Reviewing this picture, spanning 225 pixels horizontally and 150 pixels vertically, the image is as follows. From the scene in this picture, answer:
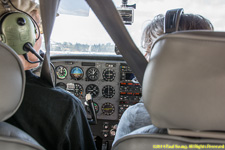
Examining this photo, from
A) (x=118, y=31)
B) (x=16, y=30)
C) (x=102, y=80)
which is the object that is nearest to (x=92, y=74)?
(x=102, y=80)

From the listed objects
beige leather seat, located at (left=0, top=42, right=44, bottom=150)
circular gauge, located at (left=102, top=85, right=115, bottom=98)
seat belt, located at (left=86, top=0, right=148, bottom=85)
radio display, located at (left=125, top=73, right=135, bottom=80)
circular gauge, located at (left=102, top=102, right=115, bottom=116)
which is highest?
seat belt, located at (left=86, top=0, right=148, bottom=85)

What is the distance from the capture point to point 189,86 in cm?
54

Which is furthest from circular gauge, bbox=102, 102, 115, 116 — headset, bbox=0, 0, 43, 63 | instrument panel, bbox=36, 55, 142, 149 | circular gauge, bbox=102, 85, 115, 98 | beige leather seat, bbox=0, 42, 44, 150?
beige leather seat, bbox=0, 42, 44, 150

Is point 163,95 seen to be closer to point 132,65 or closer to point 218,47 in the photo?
point 218,47

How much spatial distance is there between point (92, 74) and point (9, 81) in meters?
1.96

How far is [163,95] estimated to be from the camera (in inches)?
22.0

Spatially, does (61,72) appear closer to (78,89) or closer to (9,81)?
(78,89)

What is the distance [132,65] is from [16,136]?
53 centimetres

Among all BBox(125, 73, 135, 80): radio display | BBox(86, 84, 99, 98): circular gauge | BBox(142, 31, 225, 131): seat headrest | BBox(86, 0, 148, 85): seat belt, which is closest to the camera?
BBox(142, 31, 225, 131): seat headrest

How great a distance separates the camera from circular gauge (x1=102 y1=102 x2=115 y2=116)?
2.68m

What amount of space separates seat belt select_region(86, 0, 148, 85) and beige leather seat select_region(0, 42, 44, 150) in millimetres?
356

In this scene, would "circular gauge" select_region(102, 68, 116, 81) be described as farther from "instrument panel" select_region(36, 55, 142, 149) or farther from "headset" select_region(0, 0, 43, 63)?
"headset" select_region(0, 0, 43, 63)

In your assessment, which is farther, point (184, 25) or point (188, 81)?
point (184, 25)

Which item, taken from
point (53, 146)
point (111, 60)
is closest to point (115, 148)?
→ point (53, 146)
